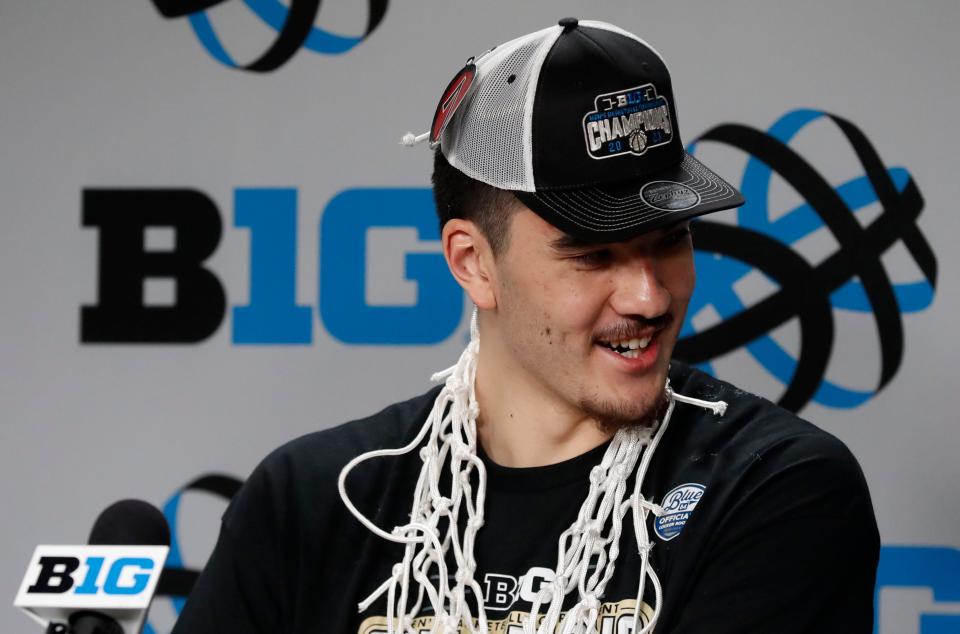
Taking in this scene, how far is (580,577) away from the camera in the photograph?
122 centimetres

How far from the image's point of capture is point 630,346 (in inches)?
49.0

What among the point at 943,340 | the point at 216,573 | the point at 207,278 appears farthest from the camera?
the point at 207,278

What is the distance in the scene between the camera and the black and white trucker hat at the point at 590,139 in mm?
1194

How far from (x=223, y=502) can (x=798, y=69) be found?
1.36 m

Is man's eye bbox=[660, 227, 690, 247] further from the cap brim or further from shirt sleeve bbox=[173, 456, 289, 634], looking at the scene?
shirt sleeve bbox=[173, 456, 289, 634]

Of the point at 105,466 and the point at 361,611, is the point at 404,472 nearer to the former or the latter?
the point at 361,611

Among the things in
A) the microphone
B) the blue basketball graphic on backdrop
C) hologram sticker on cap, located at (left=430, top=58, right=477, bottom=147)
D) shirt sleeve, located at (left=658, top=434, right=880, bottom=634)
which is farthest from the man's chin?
the blue basketball graphic on backdrop

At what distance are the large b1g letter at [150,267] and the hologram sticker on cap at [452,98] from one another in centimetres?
102

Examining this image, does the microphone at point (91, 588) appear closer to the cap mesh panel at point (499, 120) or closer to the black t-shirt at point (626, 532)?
the black t-shirt at point (626, 532)

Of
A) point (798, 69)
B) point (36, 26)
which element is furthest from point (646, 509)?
point (36, 26)

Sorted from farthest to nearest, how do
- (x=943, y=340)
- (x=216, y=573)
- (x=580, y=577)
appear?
(x=943, y=340) → (x=216, y=573) → (x=580, y=577)

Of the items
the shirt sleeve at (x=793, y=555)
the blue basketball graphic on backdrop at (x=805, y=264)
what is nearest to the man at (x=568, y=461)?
the shirt sleeve at (x=793, y=555)

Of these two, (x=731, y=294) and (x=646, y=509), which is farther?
(x=731, y=294)

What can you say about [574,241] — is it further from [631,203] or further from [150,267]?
[150,267]
